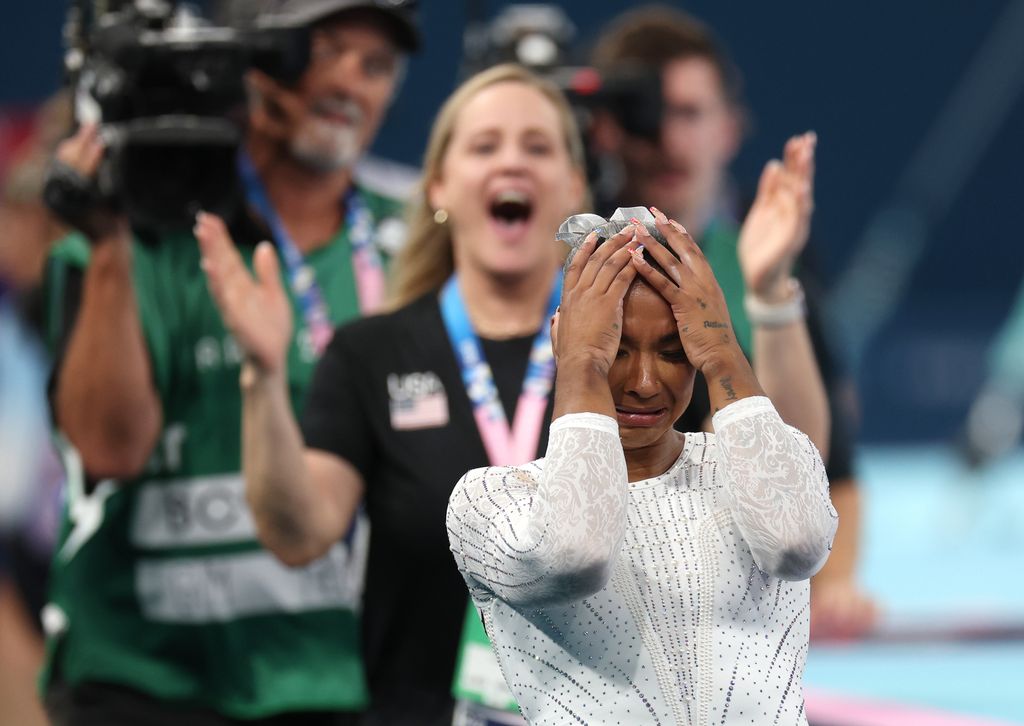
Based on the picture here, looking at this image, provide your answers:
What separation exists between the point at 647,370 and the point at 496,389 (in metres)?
1.05

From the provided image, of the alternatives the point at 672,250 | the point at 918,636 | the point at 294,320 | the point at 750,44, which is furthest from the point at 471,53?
the point at 750,44

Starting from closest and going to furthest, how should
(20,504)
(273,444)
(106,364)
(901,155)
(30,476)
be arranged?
(273,444) → (106,364) → (20,504) → (30,476) → (901,155)

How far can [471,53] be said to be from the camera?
396 cm

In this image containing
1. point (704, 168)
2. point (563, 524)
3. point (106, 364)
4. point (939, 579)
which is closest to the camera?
point (563, 524)

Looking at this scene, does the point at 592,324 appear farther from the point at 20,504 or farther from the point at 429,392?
the point at 20,504

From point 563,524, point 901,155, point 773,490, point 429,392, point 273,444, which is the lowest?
point 563,524

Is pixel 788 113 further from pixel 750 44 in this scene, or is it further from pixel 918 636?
pixel 918 636

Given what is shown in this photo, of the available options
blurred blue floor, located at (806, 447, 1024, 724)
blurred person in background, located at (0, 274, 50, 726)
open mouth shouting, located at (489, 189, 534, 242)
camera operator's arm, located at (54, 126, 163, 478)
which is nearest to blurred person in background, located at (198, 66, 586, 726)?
open mouth shouting, located at (489, 189, 534, 242)

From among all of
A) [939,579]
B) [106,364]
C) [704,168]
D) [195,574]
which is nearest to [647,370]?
[106,364]

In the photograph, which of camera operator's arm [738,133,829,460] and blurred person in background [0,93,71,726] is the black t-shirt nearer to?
camera operator's arm [738,133,829,460]

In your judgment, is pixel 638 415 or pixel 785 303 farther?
pixel 785 303

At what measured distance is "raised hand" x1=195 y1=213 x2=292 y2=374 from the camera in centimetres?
286

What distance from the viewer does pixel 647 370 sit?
5.72 ft

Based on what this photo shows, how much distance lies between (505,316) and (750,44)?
7671 millimetres
